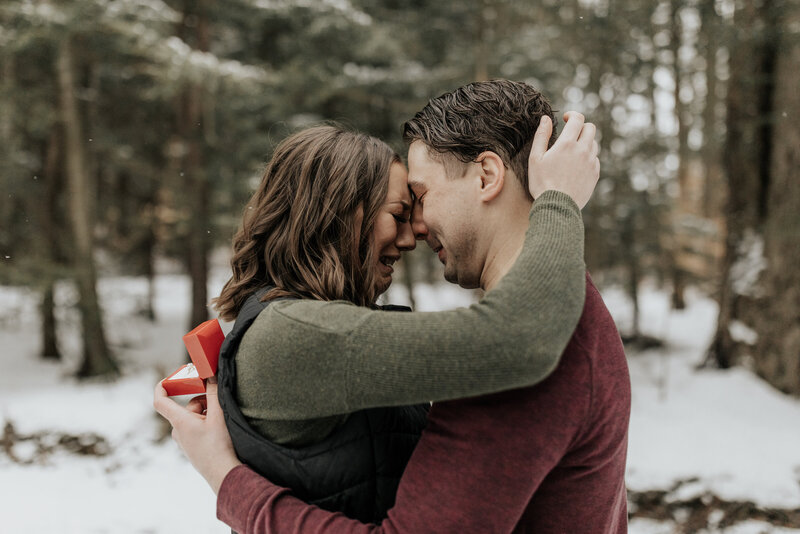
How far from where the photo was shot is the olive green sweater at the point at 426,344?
107 cm

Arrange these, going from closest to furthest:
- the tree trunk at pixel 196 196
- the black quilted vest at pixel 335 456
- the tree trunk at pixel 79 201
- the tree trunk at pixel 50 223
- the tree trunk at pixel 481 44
→ the black quilted vest at pixel 335 456 → the tree trunk at pixel 481 44 → the tree trunk at pixel 79 201 → the tree trunk at pixel 196 196 → the tree trunk at pixel 50 223

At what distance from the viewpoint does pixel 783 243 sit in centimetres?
772

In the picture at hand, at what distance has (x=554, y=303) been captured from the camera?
1112 mm

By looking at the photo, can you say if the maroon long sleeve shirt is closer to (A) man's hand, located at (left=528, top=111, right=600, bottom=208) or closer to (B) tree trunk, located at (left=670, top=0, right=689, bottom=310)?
(A) man's hand, located at (left=528, top=111, right=600, bottom=208)

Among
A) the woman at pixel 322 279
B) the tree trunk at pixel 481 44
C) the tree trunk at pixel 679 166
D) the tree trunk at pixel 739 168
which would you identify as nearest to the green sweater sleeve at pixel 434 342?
the woman at pixel 322 279

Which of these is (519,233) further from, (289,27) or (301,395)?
(289,27)

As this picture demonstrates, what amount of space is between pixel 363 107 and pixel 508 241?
371 inches

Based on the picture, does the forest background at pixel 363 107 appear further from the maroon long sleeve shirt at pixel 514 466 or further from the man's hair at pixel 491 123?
the maroon long sleeve shirt at pixel 514 466

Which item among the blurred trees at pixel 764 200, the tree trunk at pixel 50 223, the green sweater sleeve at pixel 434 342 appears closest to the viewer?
the green sweater sleeve at pixel 434 342

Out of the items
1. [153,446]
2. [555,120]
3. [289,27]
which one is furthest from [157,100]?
[555,120]

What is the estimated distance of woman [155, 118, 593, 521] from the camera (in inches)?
42.4

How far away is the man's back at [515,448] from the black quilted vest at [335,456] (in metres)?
0.19

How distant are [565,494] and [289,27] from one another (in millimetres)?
11146

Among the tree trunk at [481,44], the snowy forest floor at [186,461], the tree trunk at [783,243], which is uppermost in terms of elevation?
the tree trunk at [481,44]
